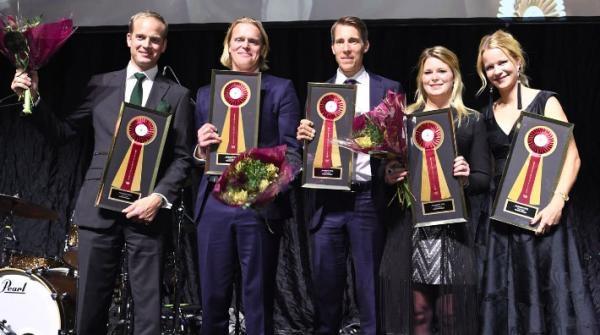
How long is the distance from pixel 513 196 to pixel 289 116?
986 mm

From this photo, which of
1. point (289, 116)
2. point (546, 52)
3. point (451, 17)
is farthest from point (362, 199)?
point (546, 52)

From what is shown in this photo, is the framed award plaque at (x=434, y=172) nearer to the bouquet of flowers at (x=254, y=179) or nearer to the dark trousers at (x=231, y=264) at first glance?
the bouquet of flowers at (x=254, y=179)

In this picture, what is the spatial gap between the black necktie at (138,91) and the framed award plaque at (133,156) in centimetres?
13

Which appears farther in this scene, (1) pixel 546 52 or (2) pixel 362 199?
(1) pixel 546 52

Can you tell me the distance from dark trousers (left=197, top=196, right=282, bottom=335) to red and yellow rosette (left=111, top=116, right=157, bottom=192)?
0.33 m

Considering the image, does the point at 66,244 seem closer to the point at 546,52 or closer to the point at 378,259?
the point at 378,259

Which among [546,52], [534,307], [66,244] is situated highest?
[546,52]

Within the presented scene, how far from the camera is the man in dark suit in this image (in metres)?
3.23

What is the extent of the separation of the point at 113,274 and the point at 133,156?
18.9 inches

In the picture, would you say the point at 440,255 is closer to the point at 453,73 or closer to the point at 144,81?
the point at 453,73

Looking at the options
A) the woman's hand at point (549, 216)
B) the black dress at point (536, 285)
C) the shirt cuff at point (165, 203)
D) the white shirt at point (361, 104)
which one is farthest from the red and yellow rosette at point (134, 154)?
the woman's hand at point (549, 216)

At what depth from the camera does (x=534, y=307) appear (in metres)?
3.13

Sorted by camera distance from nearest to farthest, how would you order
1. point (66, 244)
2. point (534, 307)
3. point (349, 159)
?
point (534, 307) → point (349, 159) → point (66, 244)

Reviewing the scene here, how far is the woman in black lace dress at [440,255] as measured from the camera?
10.4 feet
